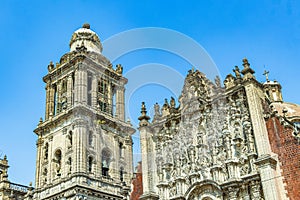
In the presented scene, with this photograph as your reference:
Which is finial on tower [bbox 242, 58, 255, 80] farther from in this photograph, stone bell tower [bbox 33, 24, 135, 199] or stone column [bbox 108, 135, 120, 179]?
stone column [bbox 108, 135, 120, 179]

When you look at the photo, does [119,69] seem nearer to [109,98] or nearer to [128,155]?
[109,98]

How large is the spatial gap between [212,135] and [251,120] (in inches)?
94.6

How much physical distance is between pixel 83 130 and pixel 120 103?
23.5 feet

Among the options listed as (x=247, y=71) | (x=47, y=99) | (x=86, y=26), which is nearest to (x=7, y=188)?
(x=47, y=99)

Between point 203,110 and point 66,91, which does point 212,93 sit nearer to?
point 203,110

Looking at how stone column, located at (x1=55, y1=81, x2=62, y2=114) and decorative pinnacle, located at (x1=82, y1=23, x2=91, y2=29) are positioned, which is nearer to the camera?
stone column, located at (x1=55, y1=81, x2=62, y2=114)

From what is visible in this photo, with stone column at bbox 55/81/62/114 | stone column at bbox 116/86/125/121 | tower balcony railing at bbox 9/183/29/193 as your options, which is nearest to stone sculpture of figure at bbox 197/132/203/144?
stone column at bbox 116/86/125/121

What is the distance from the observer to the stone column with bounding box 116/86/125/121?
39.4m

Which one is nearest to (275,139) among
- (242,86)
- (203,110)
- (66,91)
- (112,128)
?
(242,86)

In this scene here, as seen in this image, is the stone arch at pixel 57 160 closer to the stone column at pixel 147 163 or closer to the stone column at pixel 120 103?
the stone column at pixel 120 103

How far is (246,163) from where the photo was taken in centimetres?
1772

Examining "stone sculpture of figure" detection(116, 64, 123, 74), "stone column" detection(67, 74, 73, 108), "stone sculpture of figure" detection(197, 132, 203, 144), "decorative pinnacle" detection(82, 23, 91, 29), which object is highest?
"decorative pinnacle" detection(82, 23, 91, 29)

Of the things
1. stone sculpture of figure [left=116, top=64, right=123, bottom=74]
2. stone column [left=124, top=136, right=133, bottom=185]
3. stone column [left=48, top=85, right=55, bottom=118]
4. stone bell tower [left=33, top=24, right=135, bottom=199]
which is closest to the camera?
stone bell tower [left=33, top=24, right=135, bottom=199]

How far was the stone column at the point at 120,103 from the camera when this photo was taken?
39.4 meters
